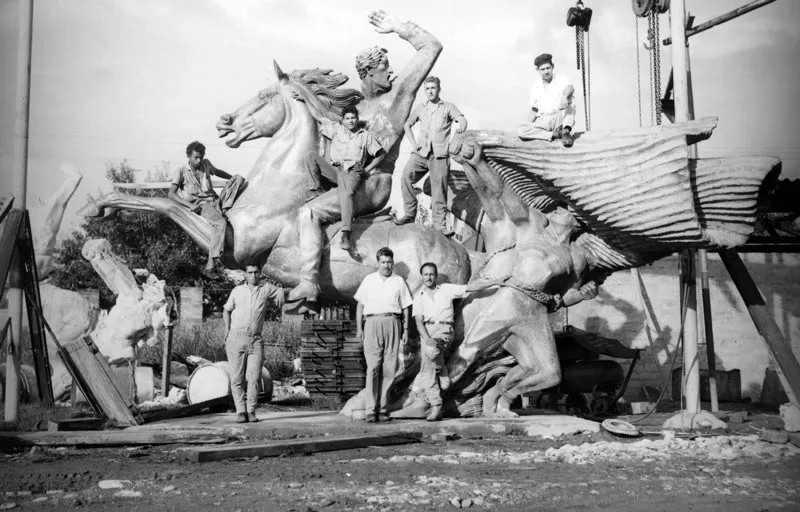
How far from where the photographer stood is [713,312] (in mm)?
14508

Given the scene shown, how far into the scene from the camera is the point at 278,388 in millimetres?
14578

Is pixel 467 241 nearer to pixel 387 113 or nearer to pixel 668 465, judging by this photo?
pixel 387 113

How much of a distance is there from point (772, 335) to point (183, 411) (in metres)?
A: 6.31

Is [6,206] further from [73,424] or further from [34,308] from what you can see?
[73,424]

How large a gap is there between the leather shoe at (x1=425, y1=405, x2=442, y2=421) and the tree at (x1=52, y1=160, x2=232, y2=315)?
760 inches

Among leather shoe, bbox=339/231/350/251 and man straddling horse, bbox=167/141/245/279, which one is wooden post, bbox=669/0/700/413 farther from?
man straddling horse, bbox=167/141/245/279

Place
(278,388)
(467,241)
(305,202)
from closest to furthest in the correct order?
(305,202) → (467,241) → (278,388)

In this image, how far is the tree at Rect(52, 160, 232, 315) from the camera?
26531 mm

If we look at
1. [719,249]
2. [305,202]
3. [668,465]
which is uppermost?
[305,202]

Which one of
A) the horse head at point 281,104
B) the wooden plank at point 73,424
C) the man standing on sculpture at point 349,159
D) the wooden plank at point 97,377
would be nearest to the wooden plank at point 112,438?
the wooden plank at point 73,424

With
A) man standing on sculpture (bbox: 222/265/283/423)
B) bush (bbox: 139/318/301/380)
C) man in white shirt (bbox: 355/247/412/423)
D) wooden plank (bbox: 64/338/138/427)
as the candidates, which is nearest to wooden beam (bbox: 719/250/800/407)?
man in white shirt (bbox: 355/247/412/423)

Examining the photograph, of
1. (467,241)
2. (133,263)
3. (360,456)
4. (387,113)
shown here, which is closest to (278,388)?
(467,241)

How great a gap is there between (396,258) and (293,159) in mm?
1728

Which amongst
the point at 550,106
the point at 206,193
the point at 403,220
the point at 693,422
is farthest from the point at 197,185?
the point at 693,422
